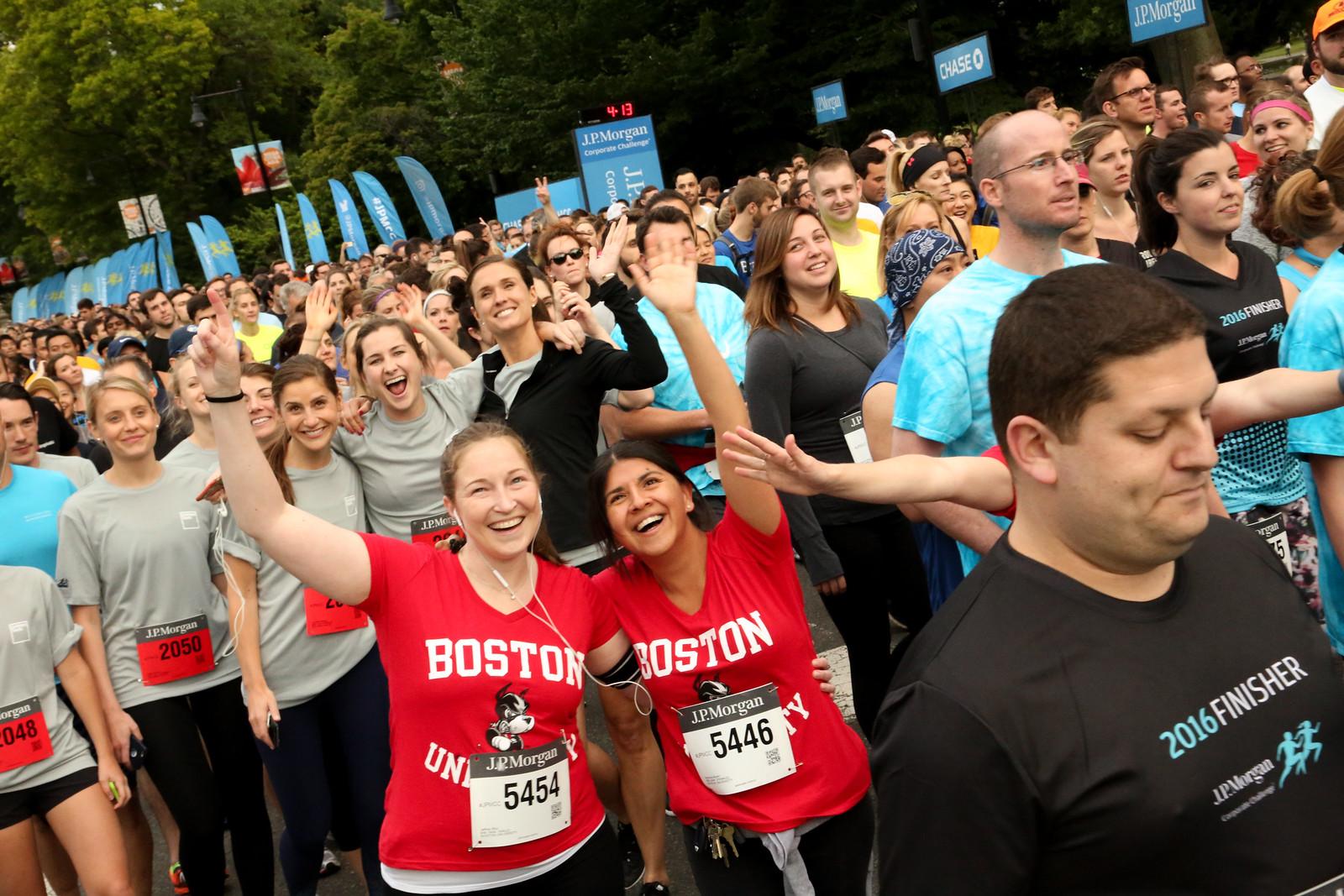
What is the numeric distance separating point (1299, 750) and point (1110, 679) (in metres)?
0.31

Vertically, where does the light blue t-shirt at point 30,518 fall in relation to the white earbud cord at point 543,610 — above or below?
above

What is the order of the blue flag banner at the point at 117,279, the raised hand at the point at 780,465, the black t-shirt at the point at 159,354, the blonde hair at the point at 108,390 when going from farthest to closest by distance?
the blue flag banner at the point at 117,279 < the black t-shirt at the point at 159,354 < the blonde hair at the point at 108,390 < the raised hand at the point at 780,465

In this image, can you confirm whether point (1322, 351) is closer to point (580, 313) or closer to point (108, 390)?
point (580, 313)

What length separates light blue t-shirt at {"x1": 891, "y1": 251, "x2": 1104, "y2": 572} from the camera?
11.1ft

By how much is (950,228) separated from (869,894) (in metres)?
3.14

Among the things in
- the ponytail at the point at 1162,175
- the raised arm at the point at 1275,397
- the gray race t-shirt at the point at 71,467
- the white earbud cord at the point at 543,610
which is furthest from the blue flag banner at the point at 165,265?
the raised arm at the point at 1275,397

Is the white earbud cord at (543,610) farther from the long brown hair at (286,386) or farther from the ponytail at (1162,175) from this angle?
the ponytail at (1162,175)

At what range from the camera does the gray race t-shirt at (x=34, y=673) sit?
4301mm

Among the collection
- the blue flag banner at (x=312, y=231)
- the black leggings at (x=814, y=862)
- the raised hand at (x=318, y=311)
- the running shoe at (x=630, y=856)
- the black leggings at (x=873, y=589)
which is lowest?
the running shoe at (x=630, y=856)

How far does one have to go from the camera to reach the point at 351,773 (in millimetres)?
4500

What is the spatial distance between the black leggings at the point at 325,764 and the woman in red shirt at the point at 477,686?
106 cm

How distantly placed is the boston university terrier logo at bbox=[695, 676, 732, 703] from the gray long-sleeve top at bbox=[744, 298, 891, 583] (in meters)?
1.18

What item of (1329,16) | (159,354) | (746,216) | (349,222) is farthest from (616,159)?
(1329,16)

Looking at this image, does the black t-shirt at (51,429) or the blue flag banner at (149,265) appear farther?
the blue flag banner at (149,265)
